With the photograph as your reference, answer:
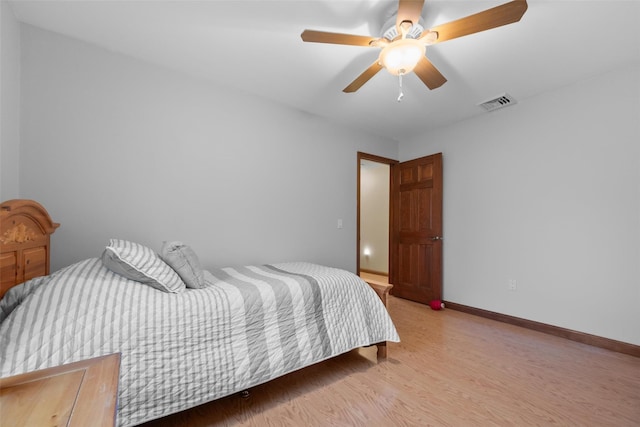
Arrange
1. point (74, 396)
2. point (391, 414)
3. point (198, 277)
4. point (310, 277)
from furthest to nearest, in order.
→ point (310, 277), point (198, 277), point (391, 414), point (74, 396)

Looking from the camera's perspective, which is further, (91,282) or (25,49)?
(25,49)

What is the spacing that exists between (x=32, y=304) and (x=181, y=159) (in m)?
1.51

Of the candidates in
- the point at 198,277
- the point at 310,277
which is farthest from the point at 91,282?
the point at 310,277

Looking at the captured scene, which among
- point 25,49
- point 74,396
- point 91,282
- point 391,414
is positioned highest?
point 25,49

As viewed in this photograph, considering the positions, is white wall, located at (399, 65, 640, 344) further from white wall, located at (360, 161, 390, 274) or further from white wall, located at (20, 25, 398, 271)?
white wall, located at (360, 161, 390, 274)

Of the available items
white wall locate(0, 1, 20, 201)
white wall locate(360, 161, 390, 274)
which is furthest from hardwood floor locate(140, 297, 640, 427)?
white wall locate(360, 161, 390, 274)

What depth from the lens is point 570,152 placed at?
2.61m

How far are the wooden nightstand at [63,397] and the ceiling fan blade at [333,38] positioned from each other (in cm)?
176

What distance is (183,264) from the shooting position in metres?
1.71

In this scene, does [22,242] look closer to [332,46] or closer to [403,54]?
[332,46]

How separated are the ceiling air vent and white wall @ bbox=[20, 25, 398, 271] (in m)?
1.75

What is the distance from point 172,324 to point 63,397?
0.72 metres

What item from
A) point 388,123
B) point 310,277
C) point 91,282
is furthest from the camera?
point 388,123

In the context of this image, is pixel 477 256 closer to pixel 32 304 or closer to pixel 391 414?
pixel 391 414
